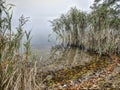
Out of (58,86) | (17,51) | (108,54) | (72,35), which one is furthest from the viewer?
(72,35)

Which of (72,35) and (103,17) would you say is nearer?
(103,17)

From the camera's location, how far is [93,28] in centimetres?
2778

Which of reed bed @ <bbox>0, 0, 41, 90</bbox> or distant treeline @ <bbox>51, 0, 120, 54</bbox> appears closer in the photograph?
reed bed @ <bbox>0, 0, 41, 90</bbox>

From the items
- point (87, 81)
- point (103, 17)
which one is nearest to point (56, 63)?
point (87, 81)

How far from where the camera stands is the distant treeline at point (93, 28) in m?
26.0

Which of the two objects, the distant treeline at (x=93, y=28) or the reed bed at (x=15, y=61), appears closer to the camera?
the reed bed at (x=15, y=61)

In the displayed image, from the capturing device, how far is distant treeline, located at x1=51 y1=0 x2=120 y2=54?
1023 inches

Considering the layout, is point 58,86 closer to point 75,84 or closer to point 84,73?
point 75,84

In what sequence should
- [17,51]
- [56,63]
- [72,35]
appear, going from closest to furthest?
[17,51]
[56,63]
[72,35]

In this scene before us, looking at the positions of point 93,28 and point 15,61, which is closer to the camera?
point 15,61

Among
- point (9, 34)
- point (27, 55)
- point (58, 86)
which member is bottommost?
point (58, 86)

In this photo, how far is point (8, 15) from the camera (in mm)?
5176

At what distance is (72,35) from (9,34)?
80.5 feet

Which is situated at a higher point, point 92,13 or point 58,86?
point 92,13
